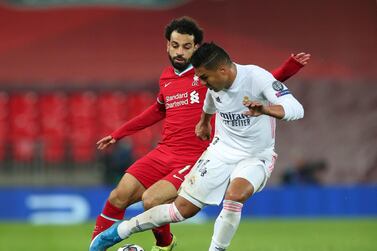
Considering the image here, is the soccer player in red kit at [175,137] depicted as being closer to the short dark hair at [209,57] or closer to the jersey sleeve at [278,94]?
the short dark hair at [209,57]

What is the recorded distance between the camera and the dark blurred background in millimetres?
22875

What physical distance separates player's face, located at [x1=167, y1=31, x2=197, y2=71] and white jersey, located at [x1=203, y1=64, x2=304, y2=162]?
754 millimetres

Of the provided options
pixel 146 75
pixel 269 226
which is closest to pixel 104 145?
pixel 269 226

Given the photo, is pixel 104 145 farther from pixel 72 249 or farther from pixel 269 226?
pixel 269 226

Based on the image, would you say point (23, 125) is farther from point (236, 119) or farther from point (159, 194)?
point (236, 119)

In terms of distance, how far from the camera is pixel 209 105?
31.9ft

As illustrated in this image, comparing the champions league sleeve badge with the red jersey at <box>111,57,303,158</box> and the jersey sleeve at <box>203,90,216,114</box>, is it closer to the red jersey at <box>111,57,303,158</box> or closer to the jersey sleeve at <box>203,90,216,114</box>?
the jersey sleeve at <box>203,90,216,114</box>

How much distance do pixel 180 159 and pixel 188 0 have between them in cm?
1384

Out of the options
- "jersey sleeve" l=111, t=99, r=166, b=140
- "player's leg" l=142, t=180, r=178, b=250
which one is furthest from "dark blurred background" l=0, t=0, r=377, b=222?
"player's leg" l=142, t=180, r=178, b=250

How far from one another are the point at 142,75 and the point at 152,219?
1454 cm

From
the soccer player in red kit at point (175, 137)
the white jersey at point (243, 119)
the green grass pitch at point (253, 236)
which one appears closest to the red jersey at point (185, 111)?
the soccer player in red kit at point (175, 137)

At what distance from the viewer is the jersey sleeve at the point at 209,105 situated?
9.68 meters

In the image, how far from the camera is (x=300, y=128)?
24.0 metres

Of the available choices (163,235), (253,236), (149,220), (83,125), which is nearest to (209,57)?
(149,220)
